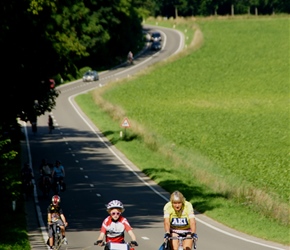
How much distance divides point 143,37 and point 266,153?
85.0 m

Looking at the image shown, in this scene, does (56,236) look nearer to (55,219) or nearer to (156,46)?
(55,219)

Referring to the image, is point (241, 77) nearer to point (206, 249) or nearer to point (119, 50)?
point (119, 50)

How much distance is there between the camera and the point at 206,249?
25.8m

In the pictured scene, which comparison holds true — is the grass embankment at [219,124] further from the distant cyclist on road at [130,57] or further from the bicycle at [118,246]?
the bicycle at [118,246]

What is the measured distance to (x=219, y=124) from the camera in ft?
218

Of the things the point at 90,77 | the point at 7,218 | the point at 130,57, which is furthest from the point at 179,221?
the point at 130,57

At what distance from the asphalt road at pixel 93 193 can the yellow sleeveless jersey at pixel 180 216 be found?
27.7 feet

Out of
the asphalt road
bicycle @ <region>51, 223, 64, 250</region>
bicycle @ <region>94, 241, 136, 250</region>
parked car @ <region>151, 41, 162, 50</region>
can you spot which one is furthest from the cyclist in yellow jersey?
parked car @ <region>151, 41, 162, 50</region>

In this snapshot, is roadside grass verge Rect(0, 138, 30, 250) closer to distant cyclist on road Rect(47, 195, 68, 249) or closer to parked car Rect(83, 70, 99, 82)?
distant cyclist on road Rect(47, 195, 68, 249)

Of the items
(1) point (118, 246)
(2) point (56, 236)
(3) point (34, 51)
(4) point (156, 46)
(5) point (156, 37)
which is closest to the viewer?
(1) point (118, 246)

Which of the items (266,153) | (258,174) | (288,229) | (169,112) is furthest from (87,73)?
(288,229)

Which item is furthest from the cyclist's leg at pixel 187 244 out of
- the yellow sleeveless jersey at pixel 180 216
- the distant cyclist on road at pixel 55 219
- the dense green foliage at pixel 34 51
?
the dense green foliage at pixel 34 51

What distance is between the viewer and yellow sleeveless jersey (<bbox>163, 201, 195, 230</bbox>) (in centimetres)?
1738

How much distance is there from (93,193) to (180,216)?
22.6 meters
